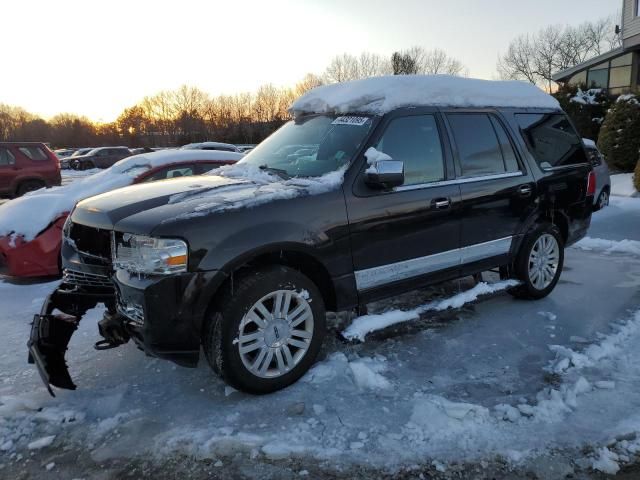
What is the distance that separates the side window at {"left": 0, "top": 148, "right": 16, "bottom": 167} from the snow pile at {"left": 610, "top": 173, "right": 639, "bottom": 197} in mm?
16443

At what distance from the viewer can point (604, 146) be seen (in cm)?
1652

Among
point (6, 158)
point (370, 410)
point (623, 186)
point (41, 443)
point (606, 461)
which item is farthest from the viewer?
point (623, 186)

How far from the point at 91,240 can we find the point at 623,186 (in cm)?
1474

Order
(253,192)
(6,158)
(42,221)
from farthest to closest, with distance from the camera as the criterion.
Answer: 1. (6,158)
2. (42,221)
3. (253,192)

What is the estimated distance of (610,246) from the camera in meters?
7.51

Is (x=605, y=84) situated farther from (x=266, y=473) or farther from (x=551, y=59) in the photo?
(x=551, y=59)

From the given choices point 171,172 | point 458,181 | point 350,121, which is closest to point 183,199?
point 350,121

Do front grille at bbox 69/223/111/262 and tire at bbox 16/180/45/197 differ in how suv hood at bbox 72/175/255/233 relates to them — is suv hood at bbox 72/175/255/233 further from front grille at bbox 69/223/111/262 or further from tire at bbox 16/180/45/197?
tire at bbox 16/180/45/197

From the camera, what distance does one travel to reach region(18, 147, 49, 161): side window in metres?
13.8

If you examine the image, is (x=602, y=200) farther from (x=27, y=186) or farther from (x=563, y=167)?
(x=27, y=186)

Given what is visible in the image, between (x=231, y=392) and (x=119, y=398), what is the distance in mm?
736

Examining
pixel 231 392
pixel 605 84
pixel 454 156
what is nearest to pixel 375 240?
pixel 454 156

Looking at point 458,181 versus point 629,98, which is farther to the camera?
point 629,98

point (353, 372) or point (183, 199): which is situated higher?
point (183, 199)
